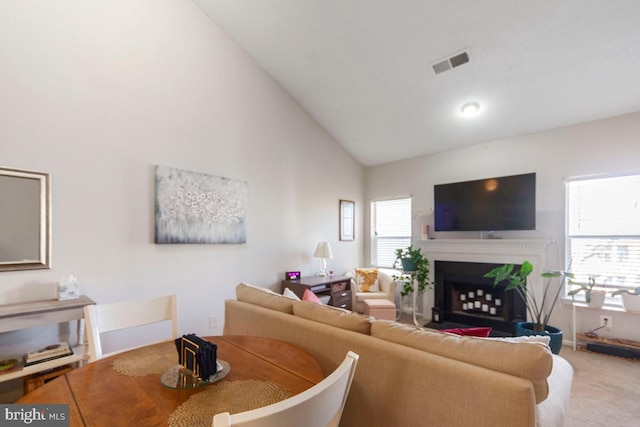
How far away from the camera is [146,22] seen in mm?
3021

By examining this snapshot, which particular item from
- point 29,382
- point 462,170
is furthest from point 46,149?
point 462,170

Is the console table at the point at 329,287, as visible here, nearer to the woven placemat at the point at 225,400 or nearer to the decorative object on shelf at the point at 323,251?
the decorative object on shelf at the point at 323,251

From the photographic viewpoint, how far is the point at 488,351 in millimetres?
1164

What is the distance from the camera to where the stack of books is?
215 centimetres

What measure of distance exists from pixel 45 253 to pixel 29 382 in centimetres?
92

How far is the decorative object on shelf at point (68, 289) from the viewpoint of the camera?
2.37 metres

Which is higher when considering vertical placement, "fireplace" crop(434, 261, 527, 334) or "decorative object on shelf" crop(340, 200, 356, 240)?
"decorative object on shelf" crop(340, 200, 356, 240)

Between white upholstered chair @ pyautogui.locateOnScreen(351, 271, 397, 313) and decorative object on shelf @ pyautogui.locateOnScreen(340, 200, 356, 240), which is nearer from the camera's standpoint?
white upholstered chair @ pyautogui.locateOnScreen(351, 271, 397, 313)

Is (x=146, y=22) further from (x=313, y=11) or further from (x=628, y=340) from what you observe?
(x=628, y=340)

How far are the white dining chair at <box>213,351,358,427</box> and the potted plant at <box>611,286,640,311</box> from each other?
381 centimetres

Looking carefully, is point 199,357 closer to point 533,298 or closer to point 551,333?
point 551,333

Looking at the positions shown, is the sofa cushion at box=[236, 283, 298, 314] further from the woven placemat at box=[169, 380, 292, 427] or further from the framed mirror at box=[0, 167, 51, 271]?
the framed mirror at box=[0, 167, 51, 271]

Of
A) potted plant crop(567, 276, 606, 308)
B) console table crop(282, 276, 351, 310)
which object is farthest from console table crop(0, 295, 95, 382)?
potted plant crop(567, 276, 606, 308)

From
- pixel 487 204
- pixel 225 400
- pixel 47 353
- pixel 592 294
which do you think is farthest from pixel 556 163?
pixel 47 353
